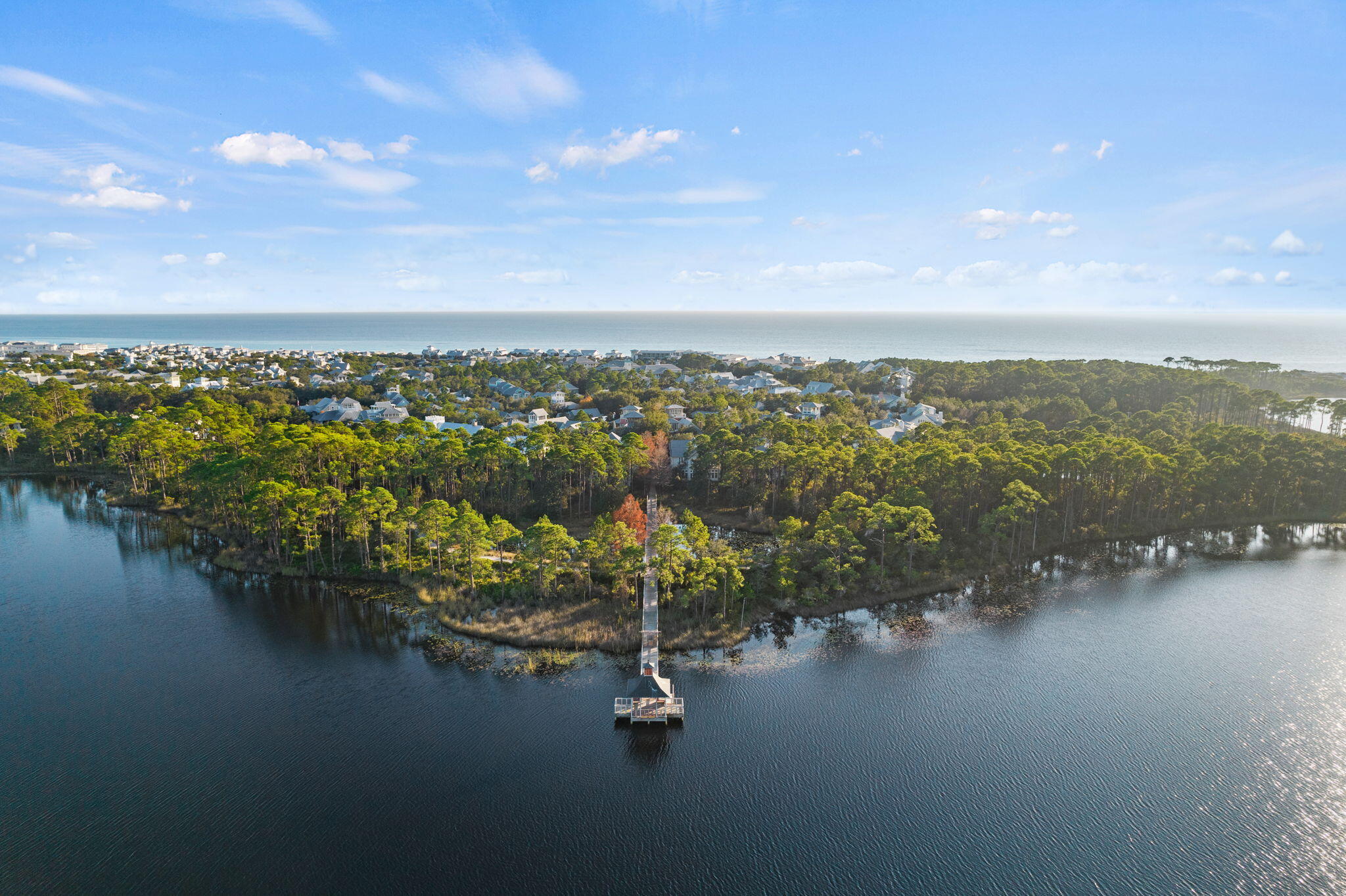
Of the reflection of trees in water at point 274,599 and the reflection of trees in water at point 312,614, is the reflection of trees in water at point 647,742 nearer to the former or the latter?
the reflection of trees in water at point 312,614

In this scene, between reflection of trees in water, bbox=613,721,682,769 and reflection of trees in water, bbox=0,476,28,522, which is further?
reflection of trees in water, bbox=0,476,28,522

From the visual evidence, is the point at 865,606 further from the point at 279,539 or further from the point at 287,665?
the point at 279,539

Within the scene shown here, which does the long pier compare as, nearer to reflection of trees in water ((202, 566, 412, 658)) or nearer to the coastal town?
reflection of trees in water ((202, 566, 412, 658))

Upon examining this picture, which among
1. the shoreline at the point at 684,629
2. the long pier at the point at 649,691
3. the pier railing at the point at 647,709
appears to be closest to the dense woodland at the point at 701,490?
the shoreline at the point at 684,629

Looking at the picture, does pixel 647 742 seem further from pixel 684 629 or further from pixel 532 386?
pixel 532 386

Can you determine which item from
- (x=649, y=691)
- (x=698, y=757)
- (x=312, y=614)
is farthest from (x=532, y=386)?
(x=698, y=757)

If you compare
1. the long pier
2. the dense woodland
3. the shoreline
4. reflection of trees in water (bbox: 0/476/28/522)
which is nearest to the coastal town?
the dense woodland
